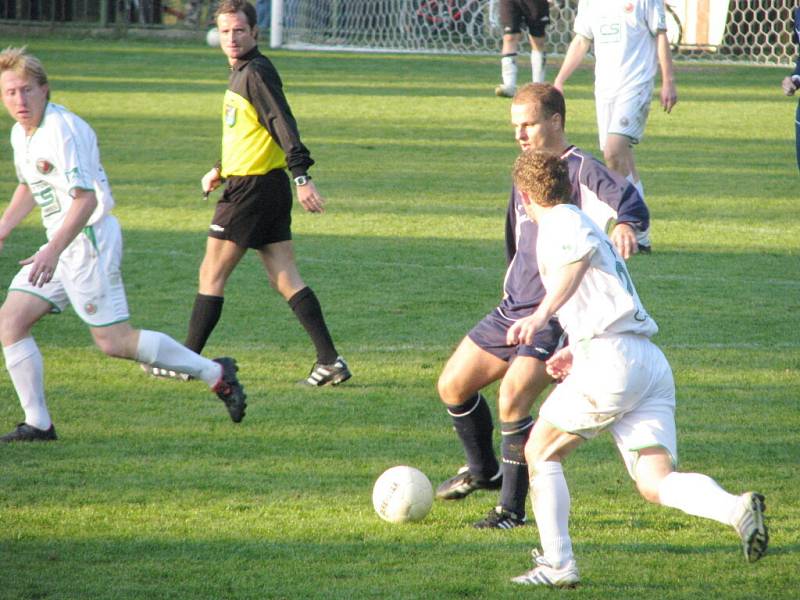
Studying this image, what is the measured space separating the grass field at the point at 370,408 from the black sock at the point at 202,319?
0.79 ft

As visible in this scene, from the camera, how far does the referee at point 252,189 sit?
6.49 m

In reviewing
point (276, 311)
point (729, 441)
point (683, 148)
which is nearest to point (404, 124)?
point (683, 148)

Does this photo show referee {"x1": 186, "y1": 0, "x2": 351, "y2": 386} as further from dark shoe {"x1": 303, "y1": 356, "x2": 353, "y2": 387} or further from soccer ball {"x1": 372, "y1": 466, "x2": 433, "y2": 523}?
soccer ball {"x1": 372, "y1": 466, "x2": 433, "y2": 523}

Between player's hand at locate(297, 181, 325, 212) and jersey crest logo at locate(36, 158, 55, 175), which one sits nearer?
jersey crest logo at locate(36, 158, 55, 175)

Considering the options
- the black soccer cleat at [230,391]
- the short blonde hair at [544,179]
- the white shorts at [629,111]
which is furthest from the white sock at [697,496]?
the white shorts at [629,111]

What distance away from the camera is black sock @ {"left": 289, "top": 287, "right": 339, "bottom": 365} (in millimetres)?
6695

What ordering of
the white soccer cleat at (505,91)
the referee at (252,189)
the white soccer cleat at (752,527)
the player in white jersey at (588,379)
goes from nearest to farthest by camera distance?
the white soccer cleat at (752,527)
the player in white jersey at (588,379)
the referee at (252,189)
the white soccer cleat at (505,91)

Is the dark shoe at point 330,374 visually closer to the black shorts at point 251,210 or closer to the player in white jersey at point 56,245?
the black shorts at point 251,210

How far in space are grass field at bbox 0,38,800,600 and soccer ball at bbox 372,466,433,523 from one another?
0.07 m

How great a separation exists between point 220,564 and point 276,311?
13.0ft

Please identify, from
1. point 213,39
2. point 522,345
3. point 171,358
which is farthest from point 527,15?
point 522,345

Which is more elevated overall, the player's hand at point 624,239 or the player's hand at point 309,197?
the player's hand at point 624,239

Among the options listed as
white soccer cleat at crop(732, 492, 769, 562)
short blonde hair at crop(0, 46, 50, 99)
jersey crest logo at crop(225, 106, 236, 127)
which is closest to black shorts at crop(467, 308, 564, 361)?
white soccer cleat at crop(732, 492, 769, 562)

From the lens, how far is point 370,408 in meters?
6.32
